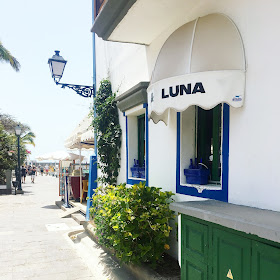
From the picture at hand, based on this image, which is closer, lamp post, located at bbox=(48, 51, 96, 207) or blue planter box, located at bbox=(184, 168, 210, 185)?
blue planter box, located at bbox=(184, 168, 210, 185)

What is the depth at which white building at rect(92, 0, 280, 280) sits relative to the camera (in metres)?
2.55

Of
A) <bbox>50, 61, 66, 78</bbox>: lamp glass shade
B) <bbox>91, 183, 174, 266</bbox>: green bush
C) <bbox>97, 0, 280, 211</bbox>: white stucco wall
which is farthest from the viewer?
<bbox>50, 61, 66, 78</bbox>: lamp glass shade

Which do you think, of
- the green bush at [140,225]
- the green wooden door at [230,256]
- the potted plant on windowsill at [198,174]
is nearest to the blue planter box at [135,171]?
the green bush at [140,225]

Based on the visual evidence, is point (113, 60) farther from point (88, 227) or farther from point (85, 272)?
point (85, 272)

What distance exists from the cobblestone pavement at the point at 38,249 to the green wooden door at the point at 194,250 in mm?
2065

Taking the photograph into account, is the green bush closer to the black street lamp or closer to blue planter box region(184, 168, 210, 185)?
blue planter box region(184, 168, 210, 185)

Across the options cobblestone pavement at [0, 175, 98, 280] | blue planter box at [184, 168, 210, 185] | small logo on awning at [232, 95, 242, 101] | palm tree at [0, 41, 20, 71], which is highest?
palm tree at [0, 41, 20, 71]

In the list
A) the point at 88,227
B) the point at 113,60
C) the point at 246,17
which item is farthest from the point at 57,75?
the point at 246,17

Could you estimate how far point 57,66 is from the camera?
8016 mm

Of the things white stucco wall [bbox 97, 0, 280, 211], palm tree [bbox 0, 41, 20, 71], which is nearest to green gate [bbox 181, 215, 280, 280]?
white stucco wall [bbox 97, 0, 280, 211]

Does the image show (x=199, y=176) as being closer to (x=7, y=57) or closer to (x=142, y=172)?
(x=142, y=172)

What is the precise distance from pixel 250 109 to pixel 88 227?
5.11 metres

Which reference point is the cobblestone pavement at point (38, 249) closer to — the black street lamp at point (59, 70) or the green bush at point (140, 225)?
the green bush at point (140, 225)

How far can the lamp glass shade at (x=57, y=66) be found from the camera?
7.96m
